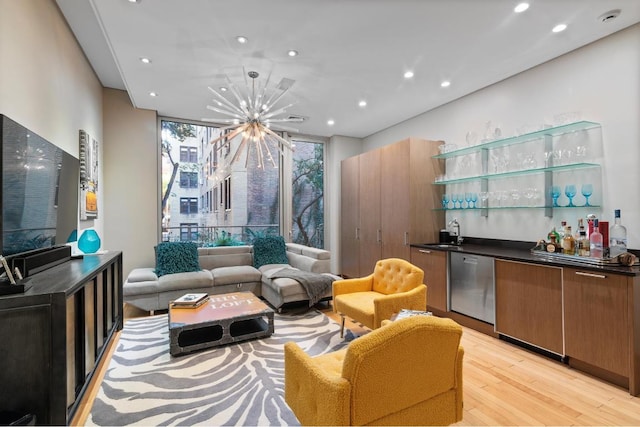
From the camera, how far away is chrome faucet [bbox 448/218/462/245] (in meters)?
4.14

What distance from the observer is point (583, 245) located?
2.74 m

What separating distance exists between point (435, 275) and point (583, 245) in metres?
1.54

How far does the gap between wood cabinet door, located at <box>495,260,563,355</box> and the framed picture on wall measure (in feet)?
Result: 15.4

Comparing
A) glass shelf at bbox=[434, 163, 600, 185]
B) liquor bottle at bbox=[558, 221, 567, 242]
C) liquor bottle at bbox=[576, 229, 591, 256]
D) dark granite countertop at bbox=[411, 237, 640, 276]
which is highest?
glass shelf at bbox=[434, 163, 600, 185]

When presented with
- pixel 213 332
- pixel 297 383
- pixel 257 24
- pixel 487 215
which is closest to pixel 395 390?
pixel 297 383

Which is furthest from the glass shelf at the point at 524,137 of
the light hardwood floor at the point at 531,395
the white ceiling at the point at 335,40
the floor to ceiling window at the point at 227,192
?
the floor to ceiling window at the point at 227,192

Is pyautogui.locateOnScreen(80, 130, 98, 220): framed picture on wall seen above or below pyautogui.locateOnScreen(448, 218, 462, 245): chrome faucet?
above

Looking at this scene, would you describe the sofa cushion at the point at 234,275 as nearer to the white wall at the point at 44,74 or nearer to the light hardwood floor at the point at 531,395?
the light hardwood floor at the point at 531,395

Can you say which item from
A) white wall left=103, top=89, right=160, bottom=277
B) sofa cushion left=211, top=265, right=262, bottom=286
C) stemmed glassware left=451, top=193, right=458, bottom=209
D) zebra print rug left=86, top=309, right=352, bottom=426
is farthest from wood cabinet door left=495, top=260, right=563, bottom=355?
white wall left=103, top=89, right=160, bottom=277

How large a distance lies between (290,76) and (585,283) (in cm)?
354

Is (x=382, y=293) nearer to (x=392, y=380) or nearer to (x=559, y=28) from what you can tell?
(x=392, y=380)

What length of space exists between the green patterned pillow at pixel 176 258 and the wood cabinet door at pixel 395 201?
9.78 feet

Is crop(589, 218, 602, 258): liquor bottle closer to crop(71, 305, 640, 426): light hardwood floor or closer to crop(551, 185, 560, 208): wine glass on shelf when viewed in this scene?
crop(551, 185, 560, 208): wine glass on shelf

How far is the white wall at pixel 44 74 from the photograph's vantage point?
6.71 ft
